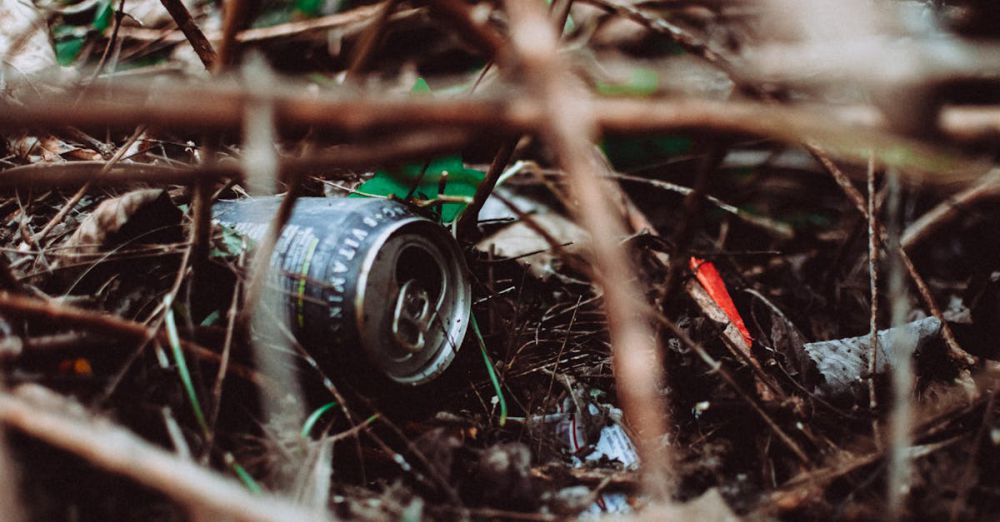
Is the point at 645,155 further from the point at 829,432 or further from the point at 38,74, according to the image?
the point at 38,74

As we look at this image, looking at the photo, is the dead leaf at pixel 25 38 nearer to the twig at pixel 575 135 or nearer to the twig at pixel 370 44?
the twig at pixel 370 44

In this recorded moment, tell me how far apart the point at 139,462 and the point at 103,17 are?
1698 millimetres

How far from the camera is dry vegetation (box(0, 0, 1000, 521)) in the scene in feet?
1.63

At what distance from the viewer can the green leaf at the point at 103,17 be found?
171 centimetres

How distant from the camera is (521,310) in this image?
3.89 feet

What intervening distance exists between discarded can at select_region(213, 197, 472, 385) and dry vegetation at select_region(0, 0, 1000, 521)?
0.05 meters

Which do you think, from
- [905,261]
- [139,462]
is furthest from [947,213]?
[139,462]

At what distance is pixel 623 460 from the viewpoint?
910 millimetres

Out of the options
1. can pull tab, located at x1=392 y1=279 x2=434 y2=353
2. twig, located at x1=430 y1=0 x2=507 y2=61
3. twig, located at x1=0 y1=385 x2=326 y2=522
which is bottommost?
twig, located at x1=0 y1=385 x2=326 y2=522

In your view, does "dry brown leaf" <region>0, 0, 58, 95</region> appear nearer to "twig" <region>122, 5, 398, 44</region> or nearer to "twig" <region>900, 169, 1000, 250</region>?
"twig" <region>122, 5, 398, 44</region>

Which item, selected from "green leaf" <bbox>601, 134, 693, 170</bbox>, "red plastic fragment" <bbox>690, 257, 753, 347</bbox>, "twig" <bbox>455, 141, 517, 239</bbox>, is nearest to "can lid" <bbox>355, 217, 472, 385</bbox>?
"twig" <bbox>455, 141, 517, 239</bbox>

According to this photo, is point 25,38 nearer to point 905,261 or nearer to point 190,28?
point 190,28

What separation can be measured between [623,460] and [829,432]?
0.28m

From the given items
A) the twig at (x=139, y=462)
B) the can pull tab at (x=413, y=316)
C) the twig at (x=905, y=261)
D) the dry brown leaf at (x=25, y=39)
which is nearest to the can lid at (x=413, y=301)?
the can pull tab at (x=413, y=316)
